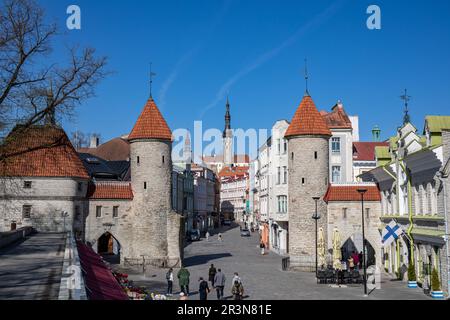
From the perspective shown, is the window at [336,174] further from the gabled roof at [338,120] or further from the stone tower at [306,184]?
the stone tower at [306,184]

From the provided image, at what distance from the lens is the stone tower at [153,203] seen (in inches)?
1473

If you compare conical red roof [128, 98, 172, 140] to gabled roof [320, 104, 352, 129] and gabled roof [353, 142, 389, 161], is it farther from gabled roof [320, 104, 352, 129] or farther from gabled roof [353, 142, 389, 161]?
gabled roof [353, 142, 389, 161]

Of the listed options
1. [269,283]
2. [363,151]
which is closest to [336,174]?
A: [363,151]

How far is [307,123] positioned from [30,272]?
26.1 m

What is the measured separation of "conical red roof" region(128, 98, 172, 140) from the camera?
37812 mm

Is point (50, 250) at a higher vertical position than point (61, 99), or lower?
lower

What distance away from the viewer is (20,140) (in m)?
25.6

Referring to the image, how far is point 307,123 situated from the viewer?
37.8 meters
